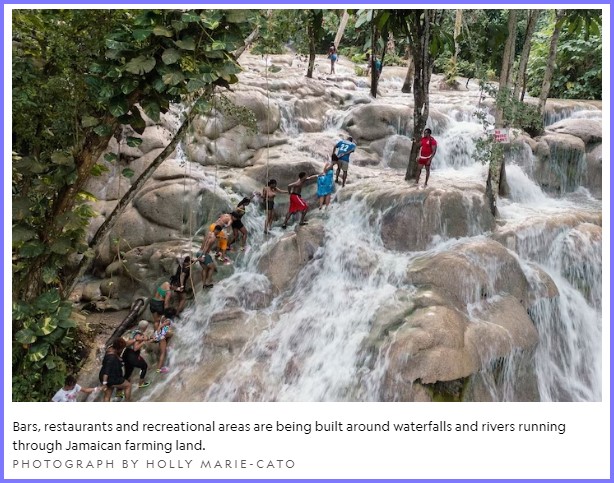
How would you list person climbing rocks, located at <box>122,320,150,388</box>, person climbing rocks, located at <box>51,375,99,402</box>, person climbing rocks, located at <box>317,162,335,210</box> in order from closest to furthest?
person climbing rocks, located at <box>51,375,99,402</box>, person climbing rocks, located at <box>122,320,150,388</box>, person climbing rocks, located at <box>317,162,335,210</box>

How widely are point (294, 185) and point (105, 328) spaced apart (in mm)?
4077

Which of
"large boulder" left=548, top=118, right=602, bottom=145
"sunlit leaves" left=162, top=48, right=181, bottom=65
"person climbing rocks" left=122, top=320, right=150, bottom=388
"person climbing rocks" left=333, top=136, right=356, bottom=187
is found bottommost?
"person climbing rocks" left=122, top=320, right=150, bottom=388

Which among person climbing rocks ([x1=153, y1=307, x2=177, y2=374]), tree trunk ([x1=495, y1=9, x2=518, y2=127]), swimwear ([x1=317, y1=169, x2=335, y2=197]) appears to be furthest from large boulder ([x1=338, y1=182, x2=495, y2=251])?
person climbing rocks ([x1=153, y1=307, x2=177, y2=374])

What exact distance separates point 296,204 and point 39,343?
14.9ft

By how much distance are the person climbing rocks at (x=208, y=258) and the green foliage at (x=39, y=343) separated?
6.89 feet

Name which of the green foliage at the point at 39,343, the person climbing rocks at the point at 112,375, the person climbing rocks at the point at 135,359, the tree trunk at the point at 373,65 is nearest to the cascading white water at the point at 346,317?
the person climbing rocks at the point at 135,359

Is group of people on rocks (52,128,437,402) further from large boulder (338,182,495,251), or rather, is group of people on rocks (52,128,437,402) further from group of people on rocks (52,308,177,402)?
large boulder (338,182,495,251)

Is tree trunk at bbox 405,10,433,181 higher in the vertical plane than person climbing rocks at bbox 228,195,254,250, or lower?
higher

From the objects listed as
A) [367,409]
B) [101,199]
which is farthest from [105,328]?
[367,409]

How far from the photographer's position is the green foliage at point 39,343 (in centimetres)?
539

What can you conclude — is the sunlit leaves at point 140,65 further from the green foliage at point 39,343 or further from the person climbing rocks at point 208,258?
the person climbing rocks at point 208,258

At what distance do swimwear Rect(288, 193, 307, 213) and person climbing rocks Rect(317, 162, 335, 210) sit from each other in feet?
1.93

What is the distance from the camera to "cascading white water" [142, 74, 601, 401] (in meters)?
5.64

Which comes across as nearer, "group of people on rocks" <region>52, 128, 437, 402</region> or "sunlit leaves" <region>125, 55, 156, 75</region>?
"sunlit leaves" <region>125, 55, 156, 75</region>
